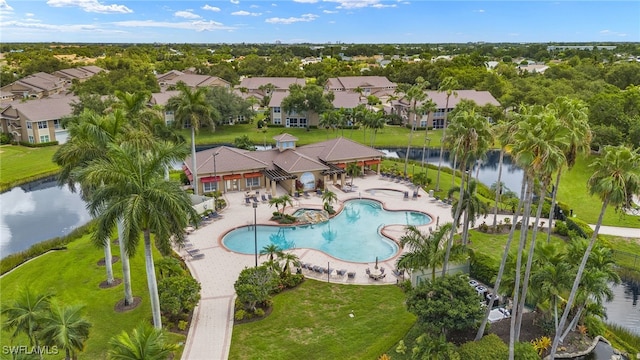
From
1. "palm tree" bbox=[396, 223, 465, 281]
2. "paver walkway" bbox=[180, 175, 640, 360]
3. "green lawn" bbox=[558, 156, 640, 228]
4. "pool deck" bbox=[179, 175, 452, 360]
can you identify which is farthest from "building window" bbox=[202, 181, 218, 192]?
"green lawn" bbox=[558, 156, 640, 228]

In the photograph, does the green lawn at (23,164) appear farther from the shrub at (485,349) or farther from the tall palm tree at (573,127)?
the tall palm tree at (573,127)

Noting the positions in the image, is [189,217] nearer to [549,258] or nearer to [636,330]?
[549,258]

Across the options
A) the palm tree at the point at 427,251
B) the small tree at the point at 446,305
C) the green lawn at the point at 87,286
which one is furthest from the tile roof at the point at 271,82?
the small tree at the point at 446,305

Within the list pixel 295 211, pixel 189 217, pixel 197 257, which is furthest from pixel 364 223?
pixel 189 217

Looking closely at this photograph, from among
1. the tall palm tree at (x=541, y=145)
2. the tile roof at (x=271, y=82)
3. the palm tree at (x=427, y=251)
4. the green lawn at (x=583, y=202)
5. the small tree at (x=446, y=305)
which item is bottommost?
the green lawn at (x=583, y=202)

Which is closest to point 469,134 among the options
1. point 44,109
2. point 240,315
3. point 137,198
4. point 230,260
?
point 240,315

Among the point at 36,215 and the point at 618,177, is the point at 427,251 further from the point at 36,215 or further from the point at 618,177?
the point at 36,215

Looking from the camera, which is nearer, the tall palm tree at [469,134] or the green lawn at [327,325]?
the green lawn at [327,325]
